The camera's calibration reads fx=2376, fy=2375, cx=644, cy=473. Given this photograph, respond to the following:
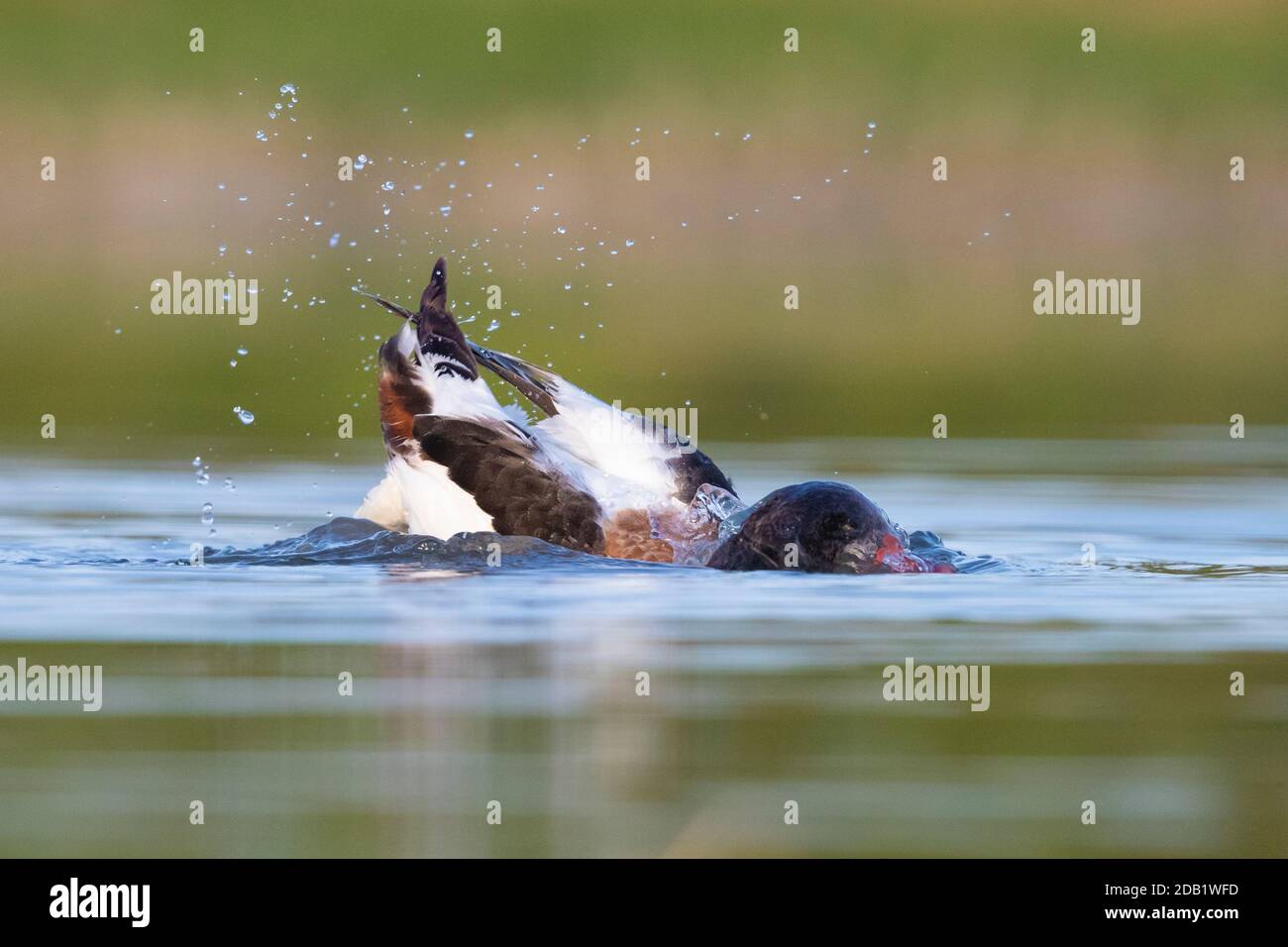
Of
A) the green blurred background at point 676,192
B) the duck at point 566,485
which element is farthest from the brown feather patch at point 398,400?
the green blurred background at point 676,192

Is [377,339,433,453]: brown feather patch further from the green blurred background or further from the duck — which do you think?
the green blurred background

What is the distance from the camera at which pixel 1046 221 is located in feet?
83.3

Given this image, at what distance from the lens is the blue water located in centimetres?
651

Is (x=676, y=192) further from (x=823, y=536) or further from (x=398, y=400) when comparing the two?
(x=823, y=536)

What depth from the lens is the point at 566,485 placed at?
10.0 m

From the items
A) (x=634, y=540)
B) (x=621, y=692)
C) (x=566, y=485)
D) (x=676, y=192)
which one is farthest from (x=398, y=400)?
(x=676, y=192)

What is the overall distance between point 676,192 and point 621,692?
1766 cm

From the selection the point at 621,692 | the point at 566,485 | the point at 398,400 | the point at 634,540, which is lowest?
the point at 621,692

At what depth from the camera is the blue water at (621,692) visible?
21.4 feet

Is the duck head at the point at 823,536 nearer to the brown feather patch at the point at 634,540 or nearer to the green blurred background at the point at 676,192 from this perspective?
the brown feather patch at the point at 634,540

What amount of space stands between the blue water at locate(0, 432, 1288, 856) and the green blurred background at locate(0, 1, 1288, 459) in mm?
7041

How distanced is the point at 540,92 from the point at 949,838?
70.6ft

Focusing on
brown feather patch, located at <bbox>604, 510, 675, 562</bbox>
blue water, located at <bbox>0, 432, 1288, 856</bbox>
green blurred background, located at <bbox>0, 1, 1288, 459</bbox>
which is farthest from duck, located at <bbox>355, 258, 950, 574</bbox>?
green blurred background, located at <bbox>0, 1, 1288, 459</bbox>

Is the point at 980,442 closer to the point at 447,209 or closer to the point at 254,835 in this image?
the point at 254,835
